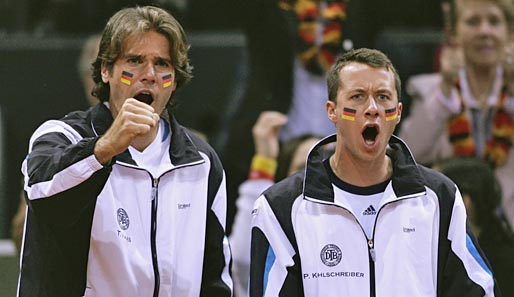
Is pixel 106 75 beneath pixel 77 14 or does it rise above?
beneath

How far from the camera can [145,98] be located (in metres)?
4.11

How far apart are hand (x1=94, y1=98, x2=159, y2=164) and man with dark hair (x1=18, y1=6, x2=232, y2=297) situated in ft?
0.30

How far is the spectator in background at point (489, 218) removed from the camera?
5.64 metres

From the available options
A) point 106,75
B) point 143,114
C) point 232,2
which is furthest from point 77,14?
point 143,114

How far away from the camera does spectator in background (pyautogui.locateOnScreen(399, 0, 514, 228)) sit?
645 cm

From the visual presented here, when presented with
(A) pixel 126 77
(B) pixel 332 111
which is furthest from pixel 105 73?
(B) pixel 332 111

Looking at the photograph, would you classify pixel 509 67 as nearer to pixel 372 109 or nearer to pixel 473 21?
pixel 473 21

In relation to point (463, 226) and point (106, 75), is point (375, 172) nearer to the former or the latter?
point (463, 226)

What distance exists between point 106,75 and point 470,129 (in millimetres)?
2859

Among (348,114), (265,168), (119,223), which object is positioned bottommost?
(119,223)

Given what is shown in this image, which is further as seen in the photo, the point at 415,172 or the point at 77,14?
the point at 77,14

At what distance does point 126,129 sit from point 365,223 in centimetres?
100

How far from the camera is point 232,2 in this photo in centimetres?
708

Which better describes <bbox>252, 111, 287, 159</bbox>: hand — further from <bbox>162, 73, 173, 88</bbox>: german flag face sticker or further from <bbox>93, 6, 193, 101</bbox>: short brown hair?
<bbox>162, 73, 173, 88</bbox>: german flag face sticker
